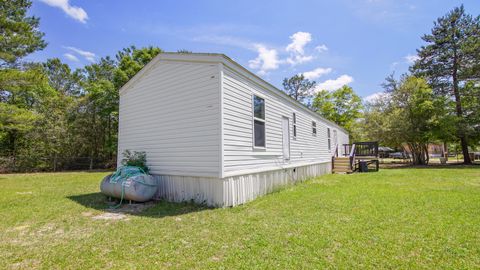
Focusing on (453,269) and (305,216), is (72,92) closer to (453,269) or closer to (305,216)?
(305,216)

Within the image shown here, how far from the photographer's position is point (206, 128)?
18.1 feet

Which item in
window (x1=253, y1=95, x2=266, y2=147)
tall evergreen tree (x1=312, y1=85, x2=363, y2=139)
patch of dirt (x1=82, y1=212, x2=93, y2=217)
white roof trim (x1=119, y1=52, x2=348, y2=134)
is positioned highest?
tall evergreen tree (x1=312, y1=85, x2=363, y2=139)

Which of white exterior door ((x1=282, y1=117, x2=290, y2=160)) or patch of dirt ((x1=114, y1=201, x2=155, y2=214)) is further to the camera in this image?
white exterior door ((x1=282, y1=117, x2=290, y2=160))

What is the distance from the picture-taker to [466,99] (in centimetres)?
1888

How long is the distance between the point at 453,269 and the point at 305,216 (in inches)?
89.8

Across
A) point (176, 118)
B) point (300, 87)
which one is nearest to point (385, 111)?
point (300, 87)

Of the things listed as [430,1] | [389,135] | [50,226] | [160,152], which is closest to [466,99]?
[389,135]

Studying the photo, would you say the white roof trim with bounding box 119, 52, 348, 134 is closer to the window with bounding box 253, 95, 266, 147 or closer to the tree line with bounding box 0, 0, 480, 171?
the window with bounding box 253, 95, 266, 147

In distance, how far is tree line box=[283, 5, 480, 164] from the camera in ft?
57.8

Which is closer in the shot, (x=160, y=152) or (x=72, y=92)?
(x=160, y=152)

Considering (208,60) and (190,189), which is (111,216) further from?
(208,60)

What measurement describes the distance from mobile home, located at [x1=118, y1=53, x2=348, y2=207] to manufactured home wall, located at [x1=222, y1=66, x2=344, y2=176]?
2 cm

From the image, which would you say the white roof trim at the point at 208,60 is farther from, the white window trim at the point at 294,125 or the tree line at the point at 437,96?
the tree line at the point at 437,96

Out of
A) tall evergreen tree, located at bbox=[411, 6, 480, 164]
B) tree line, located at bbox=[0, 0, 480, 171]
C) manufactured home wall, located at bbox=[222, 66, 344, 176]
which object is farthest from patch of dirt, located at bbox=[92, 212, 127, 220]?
tall evergreen tree, located at bbox=[411, 6, 480, 164]
